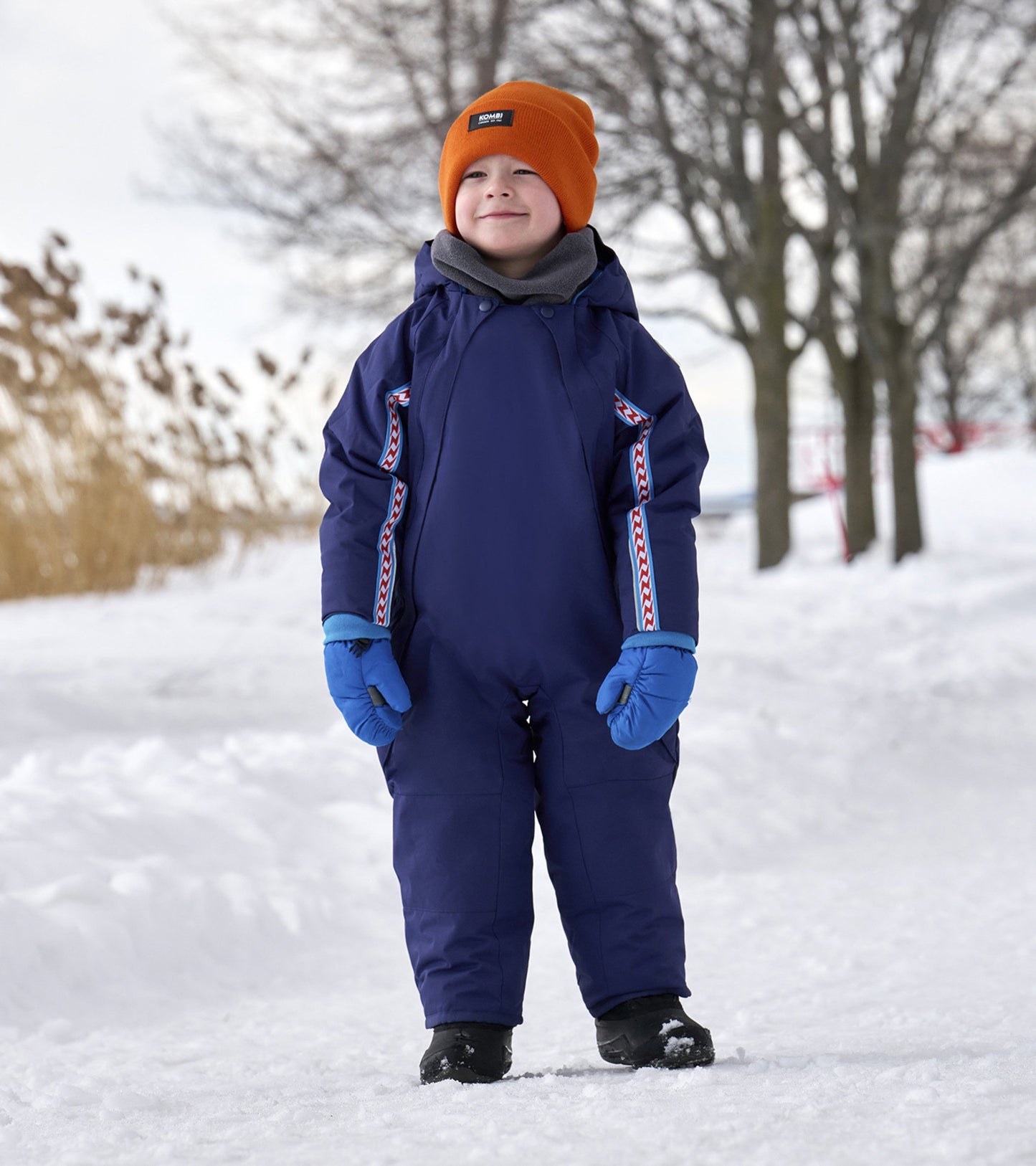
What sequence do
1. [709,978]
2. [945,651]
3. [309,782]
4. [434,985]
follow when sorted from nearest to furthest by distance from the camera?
[434,985]
[709,978]
[309,782]
[945,651]

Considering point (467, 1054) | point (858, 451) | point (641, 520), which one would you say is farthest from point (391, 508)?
point (858, 451)

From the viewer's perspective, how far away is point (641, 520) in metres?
2.04

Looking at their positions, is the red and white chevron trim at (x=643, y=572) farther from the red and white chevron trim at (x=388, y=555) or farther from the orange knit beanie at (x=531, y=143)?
the orange knit beanie at (x=531, y=143)

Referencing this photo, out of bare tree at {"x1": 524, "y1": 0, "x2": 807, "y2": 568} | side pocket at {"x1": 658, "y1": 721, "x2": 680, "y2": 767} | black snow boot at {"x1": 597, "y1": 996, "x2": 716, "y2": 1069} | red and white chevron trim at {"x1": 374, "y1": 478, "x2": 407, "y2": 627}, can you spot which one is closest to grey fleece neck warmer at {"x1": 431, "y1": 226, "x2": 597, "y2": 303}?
red and white chevron trim at {"x1": 374, "y1": 478, "x2": 407, "y2": 627}

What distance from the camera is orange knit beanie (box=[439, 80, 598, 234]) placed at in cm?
219

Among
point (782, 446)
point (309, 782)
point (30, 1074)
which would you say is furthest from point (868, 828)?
point (782, 446)

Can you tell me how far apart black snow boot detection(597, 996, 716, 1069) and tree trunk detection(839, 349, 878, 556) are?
27.7ft

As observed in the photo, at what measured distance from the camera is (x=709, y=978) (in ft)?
8.87

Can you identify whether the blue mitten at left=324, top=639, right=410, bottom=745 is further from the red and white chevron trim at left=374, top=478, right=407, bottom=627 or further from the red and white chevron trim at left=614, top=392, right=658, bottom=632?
the red and white chevron trim at left=614, top=392, right=658, bottom=632

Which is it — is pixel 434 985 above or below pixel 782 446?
below

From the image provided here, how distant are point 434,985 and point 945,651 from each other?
485 centimetres

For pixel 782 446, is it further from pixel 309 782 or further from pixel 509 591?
pixel 509 591

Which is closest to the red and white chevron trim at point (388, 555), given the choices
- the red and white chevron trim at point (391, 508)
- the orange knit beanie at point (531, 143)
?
the red and white chevron trim at point (391, 508)

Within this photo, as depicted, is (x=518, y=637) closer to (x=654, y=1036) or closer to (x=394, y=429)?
(x=394, y=429)
